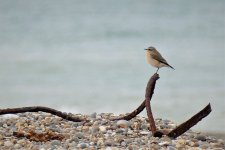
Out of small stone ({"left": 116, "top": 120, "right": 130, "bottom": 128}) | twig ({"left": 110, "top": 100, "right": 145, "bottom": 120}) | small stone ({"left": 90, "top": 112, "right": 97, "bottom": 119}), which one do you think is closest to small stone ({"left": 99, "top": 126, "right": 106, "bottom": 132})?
small stone ({"left": 116, "top": 120, "right": 130, "bottom": 128})

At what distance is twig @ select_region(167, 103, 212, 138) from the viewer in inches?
324

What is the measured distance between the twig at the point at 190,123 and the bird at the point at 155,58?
5.31 ft

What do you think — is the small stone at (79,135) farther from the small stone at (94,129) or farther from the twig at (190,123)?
the twig at (190,123)

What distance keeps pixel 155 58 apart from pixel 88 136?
7.19 ft

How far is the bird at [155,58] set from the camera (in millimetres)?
9812

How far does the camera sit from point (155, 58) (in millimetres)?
9844

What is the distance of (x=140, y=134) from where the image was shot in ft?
27.7

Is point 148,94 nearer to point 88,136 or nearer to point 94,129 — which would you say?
point 94,129

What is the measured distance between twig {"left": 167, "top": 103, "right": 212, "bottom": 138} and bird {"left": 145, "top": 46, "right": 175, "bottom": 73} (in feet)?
5.31

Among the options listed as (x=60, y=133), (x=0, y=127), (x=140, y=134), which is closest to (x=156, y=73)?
(x=140, y=134)

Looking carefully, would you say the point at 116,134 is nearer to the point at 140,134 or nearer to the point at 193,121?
the point at 140,134

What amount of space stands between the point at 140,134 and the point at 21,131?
1562 mm

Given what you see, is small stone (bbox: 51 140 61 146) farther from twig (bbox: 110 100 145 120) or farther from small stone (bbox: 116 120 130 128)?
twig (bbox: 110 100 145 120)

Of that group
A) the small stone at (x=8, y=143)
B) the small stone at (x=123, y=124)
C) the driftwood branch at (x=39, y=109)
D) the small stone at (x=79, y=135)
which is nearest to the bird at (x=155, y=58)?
the small stone at (x=123, y=124)
